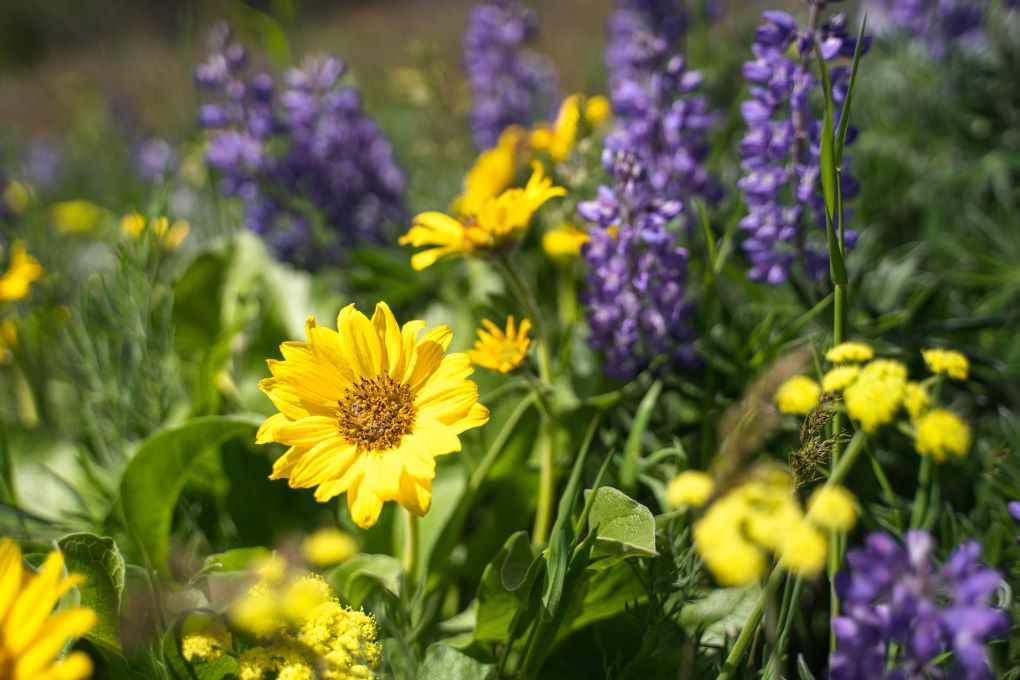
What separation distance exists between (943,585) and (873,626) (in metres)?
0.08

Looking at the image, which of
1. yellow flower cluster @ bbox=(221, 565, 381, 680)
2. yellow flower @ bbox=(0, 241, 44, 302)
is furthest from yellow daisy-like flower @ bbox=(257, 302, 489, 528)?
yellow flower @ bbox=(0, 241, 44, 302)

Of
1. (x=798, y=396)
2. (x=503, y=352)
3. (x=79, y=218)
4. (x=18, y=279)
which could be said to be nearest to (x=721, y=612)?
(x=798, y=396)

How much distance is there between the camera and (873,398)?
922mm

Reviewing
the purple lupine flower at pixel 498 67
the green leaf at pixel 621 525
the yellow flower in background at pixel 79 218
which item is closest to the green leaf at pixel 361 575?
the green leaf at pixel 621 525

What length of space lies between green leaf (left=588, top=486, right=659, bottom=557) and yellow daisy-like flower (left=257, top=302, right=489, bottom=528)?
23cm

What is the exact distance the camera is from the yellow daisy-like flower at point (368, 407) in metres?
1.03

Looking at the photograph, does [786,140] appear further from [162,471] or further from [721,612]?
[162,471]

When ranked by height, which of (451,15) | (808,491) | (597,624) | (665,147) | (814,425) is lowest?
(597,624)

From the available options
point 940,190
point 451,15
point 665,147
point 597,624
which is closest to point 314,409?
point 597,624

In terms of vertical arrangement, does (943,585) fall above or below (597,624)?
above

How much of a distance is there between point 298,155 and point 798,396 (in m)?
1.74

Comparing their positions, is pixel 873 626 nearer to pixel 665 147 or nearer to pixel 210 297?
pixel 665 147

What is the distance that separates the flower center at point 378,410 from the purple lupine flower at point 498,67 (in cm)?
194

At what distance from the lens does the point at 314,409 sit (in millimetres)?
1122
